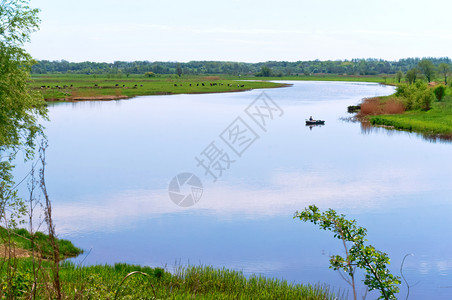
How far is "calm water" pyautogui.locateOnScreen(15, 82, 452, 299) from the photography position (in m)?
24.8

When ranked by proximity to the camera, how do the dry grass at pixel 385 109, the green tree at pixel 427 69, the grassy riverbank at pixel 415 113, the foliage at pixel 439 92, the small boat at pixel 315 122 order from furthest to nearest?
1. the green tree at pixel 427 69
2. the foliage at pixel 439 92
3. the dry grass at pixel 385 109
4. the small boat at pixel 315 122
5. the grassy riverbank at pixel 415 113

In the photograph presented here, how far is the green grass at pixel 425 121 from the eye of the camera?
6150 centimetres

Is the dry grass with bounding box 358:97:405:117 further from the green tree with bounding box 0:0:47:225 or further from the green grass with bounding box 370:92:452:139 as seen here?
the green tree with bounding box 0:0:47:225

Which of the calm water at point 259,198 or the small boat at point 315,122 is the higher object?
the small boat at point 315,122

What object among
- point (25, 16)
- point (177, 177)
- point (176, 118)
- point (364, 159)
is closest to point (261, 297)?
point (25, 16)

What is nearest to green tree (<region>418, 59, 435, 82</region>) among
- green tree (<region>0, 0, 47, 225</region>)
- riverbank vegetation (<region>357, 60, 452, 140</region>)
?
riverbank vegetation (<region>357, 60, 452, 140</region>)

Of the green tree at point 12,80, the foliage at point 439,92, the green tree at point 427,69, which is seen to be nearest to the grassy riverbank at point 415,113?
the foliage at point 439,92

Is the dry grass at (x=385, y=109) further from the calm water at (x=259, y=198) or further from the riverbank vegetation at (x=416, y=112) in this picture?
the calm water at (x=259, y=198)

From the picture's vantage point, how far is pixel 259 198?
1371 inches

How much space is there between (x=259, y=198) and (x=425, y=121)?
4176 cm

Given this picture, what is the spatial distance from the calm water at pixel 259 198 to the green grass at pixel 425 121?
2890 millimetres

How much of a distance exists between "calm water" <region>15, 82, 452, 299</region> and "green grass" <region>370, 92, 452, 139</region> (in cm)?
289

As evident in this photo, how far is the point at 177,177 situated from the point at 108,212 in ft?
33.7

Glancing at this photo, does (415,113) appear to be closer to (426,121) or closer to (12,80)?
(426,121)
